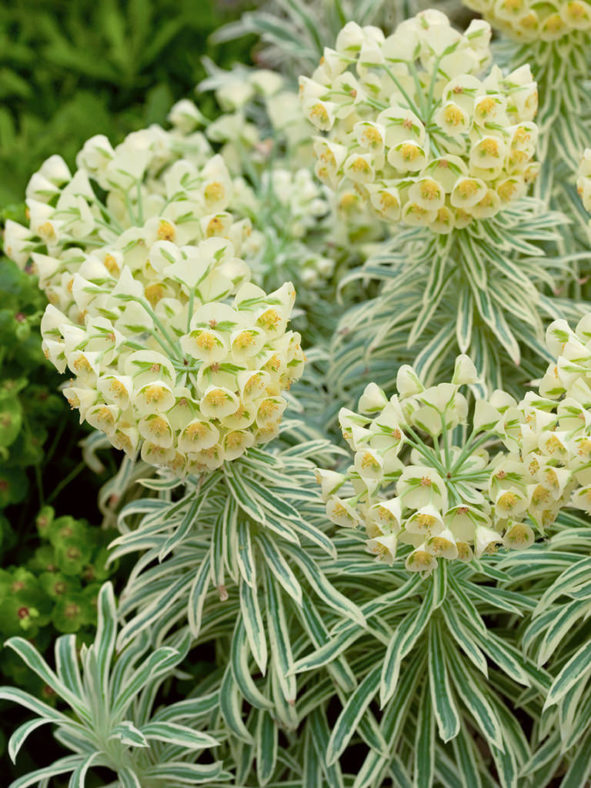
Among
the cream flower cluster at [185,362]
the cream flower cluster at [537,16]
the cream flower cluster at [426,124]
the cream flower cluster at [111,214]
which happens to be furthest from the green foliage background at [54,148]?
the cream flower cluster at [537,16]

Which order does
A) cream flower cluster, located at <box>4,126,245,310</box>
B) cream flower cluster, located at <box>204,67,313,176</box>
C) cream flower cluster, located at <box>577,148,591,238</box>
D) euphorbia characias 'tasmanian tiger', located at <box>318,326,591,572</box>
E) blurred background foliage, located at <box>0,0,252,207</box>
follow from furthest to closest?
blurred background foliage, located at <box>0,0,252,207</box> → cream flower cluster, located at <box>204,67,313,176</box> → cream flower cluster, located at <box>4,126,245,310</box> → cream flower cluster, located at <box>577,148,591,238</box> → euphorbia characias 'tasmanian tiger', located at <box>318,326,591,572</box>

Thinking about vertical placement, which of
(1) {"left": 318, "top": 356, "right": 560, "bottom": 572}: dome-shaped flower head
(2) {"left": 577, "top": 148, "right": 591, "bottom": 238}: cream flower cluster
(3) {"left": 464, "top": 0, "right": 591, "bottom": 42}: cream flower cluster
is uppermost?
(3) {"left": 464, "top": 0, "right": 591, "bottom": 42}: cream flower cluster

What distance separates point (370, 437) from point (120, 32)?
6.71ft

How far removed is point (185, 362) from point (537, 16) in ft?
2.89

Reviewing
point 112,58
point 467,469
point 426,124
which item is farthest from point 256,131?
point 467,469

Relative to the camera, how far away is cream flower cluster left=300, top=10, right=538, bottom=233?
1.31 metres

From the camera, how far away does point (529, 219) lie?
159 centimetres

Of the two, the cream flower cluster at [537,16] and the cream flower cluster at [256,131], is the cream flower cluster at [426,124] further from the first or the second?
the cream flower cluster at [256,131]

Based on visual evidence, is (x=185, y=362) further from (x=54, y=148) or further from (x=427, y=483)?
(x=54, y=148)

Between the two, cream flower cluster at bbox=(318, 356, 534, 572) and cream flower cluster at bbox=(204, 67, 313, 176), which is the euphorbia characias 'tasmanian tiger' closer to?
cream flower cluster at bbox=(318, 356, 534, 572)

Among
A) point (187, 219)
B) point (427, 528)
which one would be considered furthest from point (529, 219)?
point (427, 528)

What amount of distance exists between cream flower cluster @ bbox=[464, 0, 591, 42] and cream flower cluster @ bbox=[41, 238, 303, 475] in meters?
0.68

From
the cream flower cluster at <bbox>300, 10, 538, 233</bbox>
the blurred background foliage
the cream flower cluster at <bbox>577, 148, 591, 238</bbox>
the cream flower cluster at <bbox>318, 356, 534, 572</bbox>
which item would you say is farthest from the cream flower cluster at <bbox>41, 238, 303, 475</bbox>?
the blurred background foliage

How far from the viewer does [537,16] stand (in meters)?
1.63
